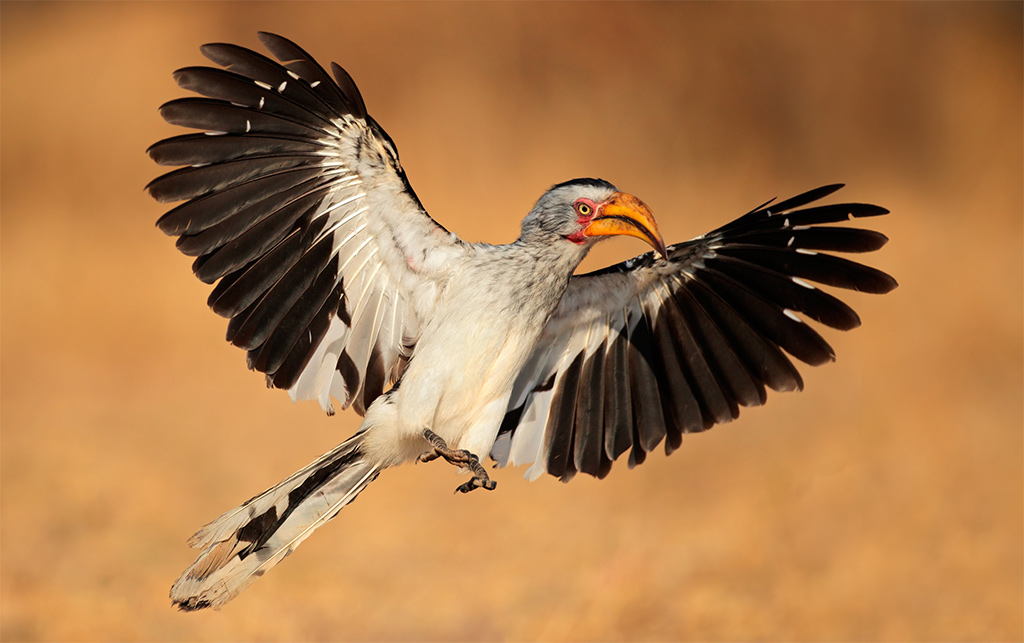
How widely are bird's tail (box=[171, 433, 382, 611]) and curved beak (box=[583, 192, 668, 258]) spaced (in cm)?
139

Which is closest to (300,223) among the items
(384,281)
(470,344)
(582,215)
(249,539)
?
(384,281)

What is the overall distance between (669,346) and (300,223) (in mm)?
1839

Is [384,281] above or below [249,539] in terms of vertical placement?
above

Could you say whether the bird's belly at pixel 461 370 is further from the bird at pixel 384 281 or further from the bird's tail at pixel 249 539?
the bird's tail at pixel 249 539

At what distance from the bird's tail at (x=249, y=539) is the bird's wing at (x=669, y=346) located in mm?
1056

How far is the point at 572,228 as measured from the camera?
3514mm

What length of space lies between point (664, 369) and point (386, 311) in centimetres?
139

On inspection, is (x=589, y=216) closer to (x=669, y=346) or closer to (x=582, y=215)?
(x=582, y=215)

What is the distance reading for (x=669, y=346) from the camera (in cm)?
416

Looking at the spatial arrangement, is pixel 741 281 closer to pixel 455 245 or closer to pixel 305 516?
pixel 455 245

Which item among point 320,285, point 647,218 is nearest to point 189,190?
point 320,285

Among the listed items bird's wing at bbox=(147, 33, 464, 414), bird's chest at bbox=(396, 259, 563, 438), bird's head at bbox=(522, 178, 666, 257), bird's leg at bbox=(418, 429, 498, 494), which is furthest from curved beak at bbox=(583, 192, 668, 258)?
bird's leg at bbox=(418, 429, 498, 494)

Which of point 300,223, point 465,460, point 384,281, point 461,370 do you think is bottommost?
point 465,460

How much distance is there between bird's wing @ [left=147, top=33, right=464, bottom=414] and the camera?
3.24 metres
